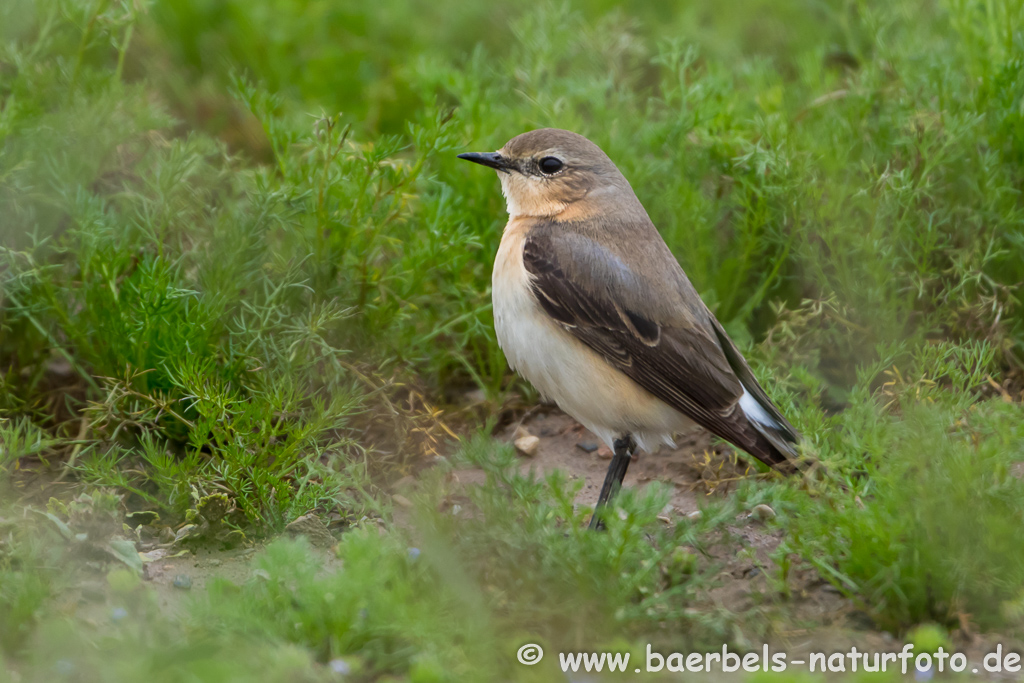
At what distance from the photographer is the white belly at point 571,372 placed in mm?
4809

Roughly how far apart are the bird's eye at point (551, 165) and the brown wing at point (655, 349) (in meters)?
0.61

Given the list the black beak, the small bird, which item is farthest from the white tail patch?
the black beak

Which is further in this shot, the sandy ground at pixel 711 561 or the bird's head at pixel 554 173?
the bird's head at pixel 554 173

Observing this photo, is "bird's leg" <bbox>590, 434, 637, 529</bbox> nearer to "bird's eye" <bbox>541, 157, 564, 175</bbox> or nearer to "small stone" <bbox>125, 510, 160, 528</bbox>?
"bird's eye" <bbox>541, 157, 564, 175</bbox>

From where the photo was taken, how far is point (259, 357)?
16.7 feet

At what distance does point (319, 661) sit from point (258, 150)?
16.0ft

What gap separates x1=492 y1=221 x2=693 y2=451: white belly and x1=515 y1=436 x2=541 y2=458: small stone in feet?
2.43

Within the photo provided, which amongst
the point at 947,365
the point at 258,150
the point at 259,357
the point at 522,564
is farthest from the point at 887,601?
the point at 258,150

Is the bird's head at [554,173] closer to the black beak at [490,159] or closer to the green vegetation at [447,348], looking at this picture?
the black beak at [490,159]

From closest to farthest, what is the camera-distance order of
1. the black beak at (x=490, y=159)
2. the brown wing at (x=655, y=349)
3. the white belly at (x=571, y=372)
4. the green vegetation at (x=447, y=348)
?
1. the green vegetation at (x=447, y=348)
2. the brown wing at (x=655, y=349)
3. the white belly at (x=571, y=372)
4. the black beak at (x=490, y=159)

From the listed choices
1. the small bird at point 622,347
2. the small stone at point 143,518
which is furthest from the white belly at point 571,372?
the small stone at point 143,518

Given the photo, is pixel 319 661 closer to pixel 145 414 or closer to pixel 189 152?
pixel 145 414

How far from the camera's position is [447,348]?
591 centimetres

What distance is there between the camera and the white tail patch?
4832mm
